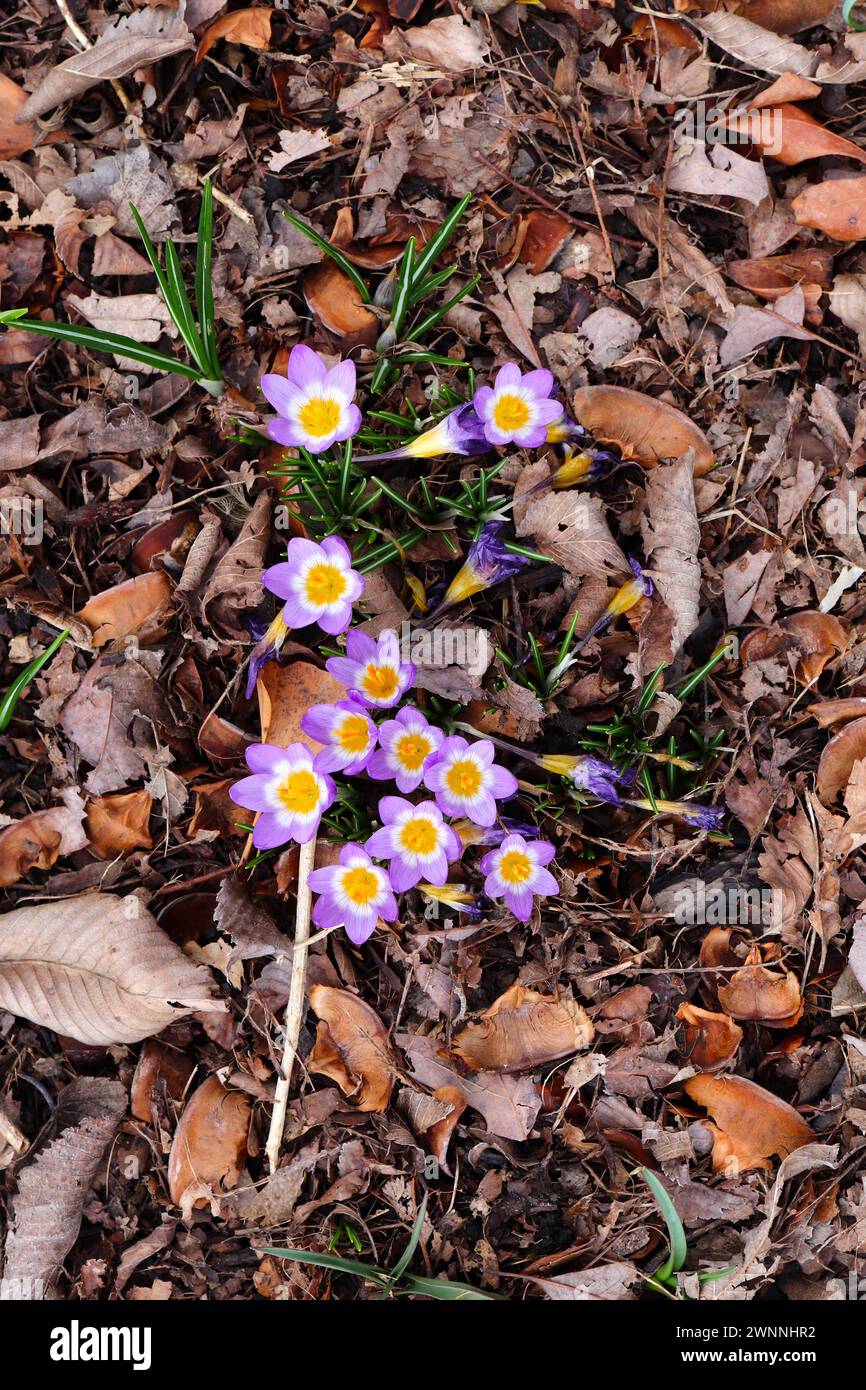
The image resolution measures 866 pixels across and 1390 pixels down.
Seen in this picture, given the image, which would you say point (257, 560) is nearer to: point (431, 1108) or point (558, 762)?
point (558, 762)

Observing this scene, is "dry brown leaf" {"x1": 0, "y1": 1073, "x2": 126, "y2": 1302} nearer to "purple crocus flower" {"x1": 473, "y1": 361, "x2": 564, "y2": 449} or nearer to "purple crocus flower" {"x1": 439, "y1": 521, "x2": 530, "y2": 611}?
"purple crocus flower" {"x1": 439, "y1": 521, "x2": 530, "y2": 611}

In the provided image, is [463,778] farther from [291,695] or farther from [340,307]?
[340,307]

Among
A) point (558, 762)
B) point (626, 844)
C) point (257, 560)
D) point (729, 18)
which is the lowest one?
point (626, 844)

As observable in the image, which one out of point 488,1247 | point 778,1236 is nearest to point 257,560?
point 488,1247

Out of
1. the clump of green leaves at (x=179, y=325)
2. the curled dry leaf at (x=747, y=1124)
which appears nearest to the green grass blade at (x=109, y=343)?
the clump of green leaves at (x=179, y=325)

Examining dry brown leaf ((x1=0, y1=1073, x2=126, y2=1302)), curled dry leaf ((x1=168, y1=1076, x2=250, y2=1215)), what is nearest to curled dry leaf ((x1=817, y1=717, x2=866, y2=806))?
curled dry leaf ((x1=168, y1=1076, x2=250, y2=1215))

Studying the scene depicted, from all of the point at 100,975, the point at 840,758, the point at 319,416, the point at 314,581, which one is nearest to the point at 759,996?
the point at 840,758

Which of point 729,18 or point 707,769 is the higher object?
point 729,18
